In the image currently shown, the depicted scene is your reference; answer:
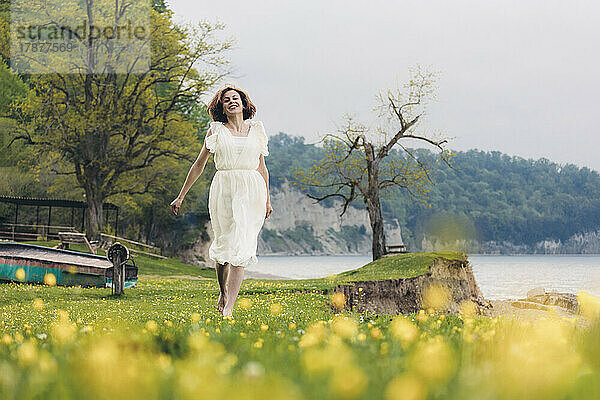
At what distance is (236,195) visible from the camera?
26.6ft

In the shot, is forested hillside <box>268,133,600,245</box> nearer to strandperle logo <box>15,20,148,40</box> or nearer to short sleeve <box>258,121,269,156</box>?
strandperle logo <box>15,20,148,40</box>

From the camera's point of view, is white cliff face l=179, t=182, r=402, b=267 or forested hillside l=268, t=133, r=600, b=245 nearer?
forested hillside l=268, t=133, r=600, b=245

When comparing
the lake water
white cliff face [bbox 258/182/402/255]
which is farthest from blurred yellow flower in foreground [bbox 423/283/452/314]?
white cliff face [bbox 258/182/402/255]

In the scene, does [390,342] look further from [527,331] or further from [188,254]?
[188,254]

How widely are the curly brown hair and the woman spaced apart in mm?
167

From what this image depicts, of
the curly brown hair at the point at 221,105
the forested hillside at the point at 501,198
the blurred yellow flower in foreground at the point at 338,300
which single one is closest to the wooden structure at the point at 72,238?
the blurred yellow flower in foreground at the point at 338,300

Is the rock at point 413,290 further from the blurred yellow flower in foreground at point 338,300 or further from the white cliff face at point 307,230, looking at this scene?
the white cliff face at point 307,230

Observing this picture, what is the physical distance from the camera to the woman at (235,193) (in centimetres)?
804

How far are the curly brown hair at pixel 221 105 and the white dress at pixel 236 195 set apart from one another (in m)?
0.39

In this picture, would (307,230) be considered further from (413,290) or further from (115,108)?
(413,290)

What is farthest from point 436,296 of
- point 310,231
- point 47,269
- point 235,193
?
point 310,231

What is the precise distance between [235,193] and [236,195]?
34mm

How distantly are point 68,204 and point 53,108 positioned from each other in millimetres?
6307

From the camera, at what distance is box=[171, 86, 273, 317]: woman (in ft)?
26.4
